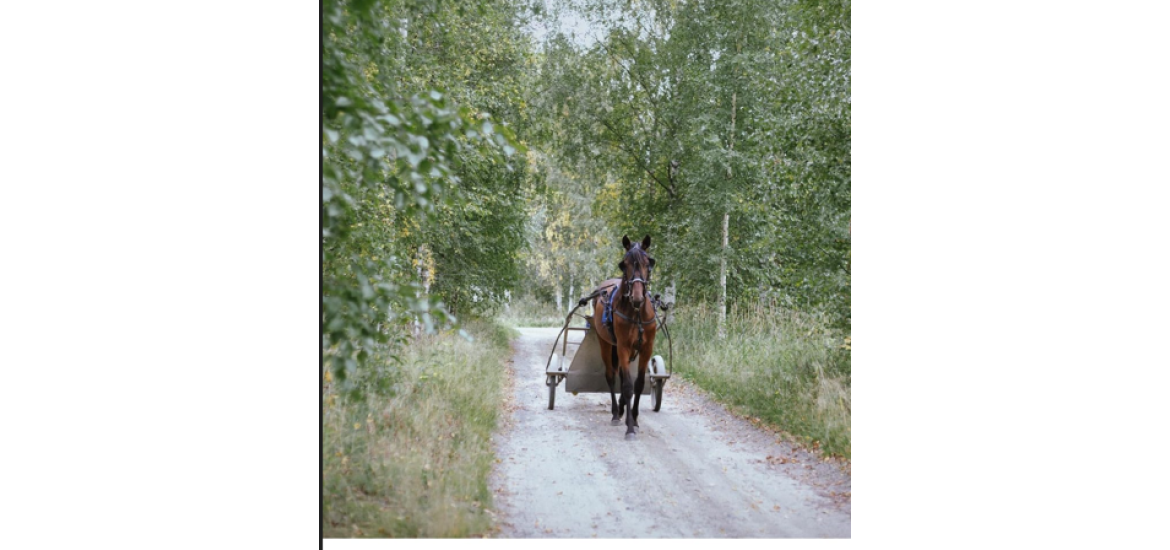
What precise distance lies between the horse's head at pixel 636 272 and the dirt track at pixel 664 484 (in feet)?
3.73

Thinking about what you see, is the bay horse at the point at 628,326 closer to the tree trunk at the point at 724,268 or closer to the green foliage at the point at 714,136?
the green foliage at the point at 714,136

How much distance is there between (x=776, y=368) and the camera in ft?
18.7

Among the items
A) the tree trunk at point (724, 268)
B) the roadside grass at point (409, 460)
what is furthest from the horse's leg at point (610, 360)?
the roadside grass at point (409, 460)

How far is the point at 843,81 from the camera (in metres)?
4.88

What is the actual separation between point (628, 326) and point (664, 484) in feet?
6.32

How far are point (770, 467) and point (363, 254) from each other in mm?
2813

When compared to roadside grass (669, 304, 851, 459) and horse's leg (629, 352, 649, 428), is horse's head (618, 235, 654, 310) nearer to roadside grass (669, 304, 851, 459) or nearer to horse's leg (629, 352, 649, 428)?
horse's leg (629, 352, 649, 428)

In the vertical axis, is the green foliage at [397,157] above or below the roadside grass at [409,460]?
above

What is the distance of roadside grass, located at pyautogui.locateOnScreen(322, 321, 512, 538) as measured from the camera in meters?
3.39

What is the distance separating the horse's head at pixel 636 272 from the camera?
5219 mm

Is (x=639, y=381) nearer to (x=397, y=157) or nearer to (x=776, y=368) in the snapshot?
(x=776, y=368)

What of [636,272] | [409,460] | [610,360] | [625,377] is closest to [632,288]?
[636,272]
